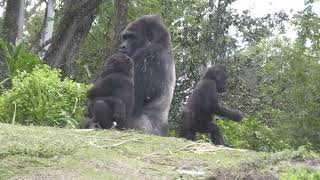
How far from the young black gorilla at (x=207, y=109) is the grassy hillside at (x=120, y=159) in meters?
2.92

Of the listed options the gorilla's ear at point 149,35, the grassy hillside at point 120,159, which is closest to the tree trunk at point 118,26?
the gorilla's ear at point 149,35

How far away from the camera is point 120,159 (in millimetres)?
5590

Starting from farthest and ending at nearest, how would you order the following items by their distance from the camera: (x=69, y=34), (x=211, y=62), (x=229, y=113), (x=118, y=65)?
(x=211, y=62) < (x=69, y=34) < (x=229, y=113) < (x=118, y=65)

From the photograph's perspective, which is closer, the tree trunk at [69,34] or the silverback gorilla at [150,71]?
the silverback gorilla at [150,71]

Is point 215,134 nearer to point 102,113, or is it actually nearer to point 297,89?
point 297,89

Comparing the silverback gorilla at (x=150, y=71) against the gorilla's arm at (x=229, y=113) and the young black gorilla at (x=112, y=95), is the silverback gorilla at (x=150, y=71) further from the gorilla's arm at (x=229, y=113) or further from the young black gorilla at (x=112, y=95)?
the young black gorilla at (x=112, y=95)

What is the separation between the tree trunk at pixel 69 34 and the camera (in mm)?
12250

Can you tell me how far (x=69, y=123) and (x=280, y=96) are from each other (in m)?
3.25

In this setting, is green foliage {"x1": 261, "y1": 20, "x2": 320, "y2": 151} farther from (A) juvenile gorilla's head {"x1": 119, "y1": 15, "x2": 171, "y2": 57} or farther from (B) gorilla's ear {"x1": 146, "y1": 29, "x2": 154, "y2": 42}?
(B) gorilla's ear {"x1": 146, "y1": 29, "x2": 154, "y2": 42}

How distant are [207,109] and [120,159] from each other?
412 cm

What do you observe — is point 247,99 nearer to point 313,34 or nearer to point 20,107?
point 313,34

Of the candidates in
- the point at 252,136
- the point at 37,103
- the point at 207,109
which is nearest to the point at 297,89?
the point at 207,109

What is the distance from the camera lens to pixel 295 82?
9.76 meters

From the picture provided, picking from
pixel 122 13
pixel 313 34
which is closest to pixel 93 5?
pixel 122 13
